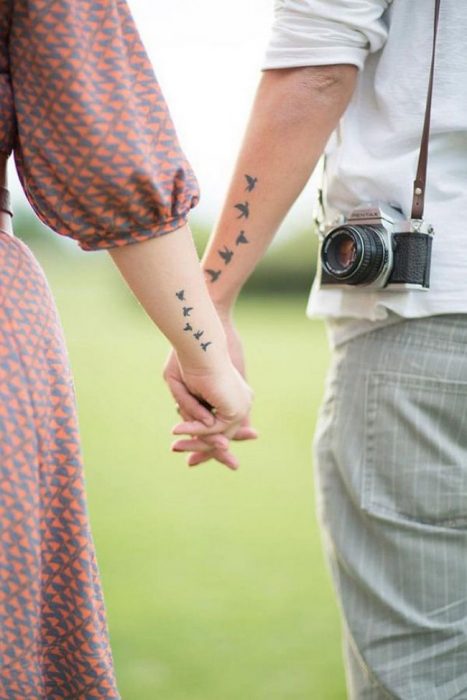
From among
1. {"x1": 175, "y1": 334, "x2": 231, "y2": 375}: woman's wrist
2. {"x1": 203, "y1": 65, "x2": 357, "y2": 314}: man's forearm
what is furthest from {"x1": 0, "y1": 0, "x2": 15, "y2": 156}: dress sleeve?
{"x1": 203, "y1": 65, "x2": 357, "y2": 314}: man's forearm

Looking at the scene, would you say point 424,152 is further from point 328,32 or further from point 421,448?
point 421,448

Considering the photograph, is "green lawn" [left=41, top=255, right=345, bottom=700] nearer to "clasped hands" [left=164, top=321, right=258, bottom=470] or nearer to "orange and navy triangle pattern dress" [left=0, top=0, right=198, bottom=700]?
"clasped hands" [left=164, top=321, right=258, bottom=470]

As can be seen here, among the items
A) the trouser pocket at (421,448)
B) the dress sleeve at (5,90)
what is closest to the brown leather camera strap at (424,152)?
the trouser pocket at (421,448)

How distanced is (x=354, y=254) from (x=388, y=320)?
113mm

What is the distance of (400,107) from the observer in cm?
143

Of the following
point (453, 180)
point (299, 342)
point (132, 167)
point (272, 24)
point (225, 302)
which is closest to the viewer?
point (132, 167)

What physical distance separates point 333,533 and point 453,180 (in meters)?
0.56

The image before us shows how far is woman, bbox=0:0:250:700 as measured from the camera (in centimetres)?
107

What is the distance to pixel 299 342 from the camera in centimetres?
1256

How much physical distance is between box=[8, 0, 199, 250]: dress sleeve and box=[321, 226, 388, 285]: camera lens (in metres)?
0.38

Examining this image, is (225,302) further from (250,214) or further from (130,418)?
(130,418)

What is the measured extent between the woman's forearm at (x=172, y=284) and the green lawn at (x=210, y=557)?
1725mm

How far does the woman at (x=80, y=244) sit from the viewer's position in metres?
1.07

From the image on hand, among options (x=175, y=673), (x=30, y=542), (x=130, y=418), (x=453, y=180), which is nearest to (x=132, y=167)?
(x=30, y=542)
